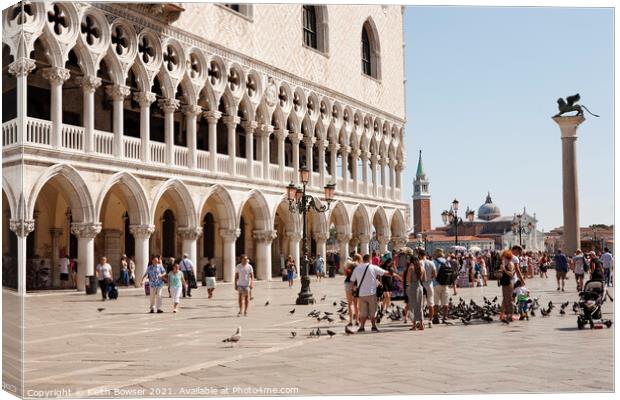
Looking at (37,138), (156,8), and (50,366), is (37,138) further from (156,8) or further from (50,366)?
(50,366)

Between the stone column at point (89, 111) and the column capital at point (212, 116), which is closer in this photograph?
the stone column at point (89, 111)

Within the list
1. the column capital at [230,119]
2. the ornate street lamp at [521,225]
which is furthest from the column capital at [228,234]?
the ornate street lamp at [521,225]

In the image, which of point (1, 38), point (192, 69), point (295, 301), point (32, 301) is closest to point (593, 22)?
point (1, 38)

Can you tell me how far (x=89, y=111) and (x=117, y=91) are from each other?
1311mm

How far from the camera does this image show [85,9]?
1762 cm

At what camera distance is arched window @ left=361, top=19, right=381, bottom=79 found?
2044 cm

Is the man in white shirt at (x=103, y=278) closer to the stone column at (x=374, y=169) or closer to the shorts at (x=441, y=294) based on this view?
the shorts at (x=441, y=294)

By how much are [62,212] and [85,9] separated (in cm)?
529

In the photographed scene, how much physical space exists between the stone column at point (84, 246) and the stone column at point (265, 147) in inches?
303

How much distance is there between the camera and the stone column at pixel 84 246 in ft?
58.1

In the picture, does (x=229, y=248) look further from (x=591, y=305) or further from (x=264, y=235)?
(x=591, y=305)

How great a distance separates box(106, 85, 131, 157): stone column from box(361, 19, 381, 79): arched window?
616 cm

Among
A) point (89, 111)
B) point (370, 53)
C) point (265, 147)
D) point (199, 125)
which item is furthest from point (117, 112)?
point (370, 53)

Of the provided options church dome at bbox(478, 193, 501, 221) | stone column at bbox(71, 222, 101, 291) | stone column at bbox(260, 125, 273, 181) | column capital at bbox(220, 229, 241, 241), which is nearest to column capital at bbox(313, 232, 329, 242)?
stone column at bbox(260, 125, 273, 181)
